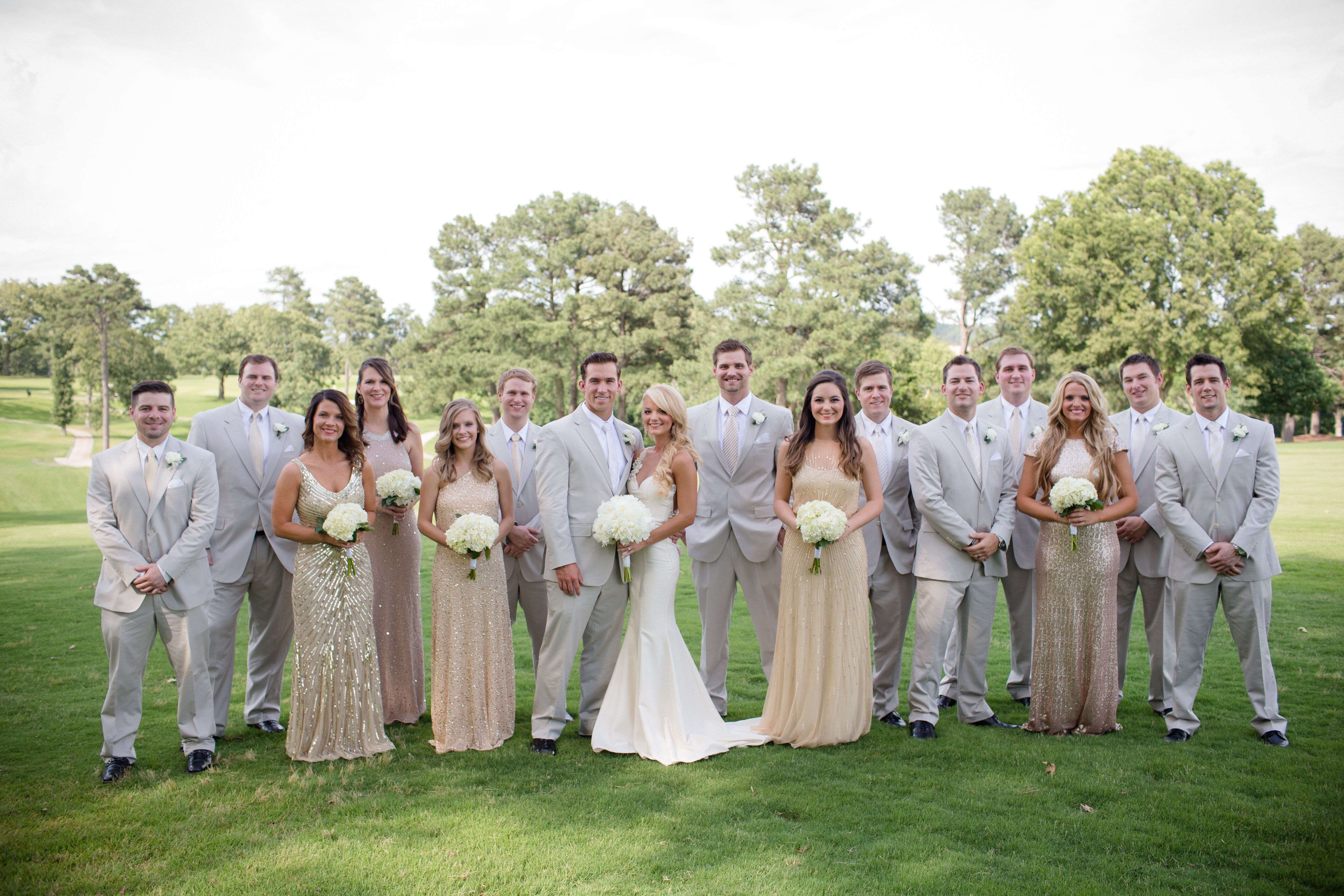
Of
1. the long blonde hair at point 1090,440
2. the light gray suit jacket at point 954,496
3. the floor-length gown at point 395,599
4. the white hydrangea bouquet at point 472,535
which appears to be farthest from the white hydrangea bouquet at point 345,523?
the long blonde hair at point 1090,440

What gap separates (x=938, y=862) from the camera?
4004 millimetres

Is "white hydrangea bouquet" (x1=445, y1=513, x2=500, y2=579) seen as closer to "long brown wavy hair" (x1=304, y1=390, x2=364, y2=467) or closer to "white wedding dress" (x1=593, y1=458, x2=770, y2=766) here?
"long brown wavy hair" (x1=304, y1=390, x2=364, y2=467)

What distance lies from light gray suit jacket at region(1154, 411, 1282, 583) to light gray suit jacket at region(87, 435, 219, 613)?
6.76 m

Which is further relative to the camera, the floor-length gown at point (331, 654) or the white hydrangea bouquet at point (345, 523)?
the floor-length gown at point (331, 654)

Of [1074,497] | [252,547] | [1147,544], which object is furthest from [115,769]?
[1147,544]

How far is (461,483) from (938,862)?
12.7 ft

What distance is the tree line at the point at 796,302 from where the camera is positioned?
36.7 meters

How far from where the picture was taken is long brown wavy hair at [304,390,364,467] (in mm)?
5746

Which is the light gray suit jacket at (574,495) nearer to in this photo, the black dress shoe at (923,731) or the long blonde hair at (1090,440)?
the black dress shoe at (923,731)

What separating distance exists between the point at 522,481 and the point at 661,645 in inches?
70.4

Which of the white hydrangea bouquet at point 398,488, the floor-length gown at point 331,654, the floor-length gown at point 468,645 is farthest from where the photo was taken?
the white hydrangea bouquet at point 398,488

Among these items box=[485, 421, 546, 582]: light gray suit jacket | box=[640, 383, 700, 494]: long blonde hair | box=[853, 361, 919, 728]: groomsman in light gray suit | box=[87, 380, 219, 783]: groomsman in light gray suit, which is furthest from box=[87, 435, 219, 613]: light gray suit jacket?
box=[853, 361, 919, 728]: groomsman in light gray suit

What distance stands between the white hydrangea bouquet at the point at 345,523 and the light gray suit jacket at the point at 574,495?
46.6 inches

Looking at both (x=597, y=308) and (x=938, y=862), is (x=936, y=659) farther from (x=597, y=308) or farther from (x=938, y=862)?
(x=597, y=308)
